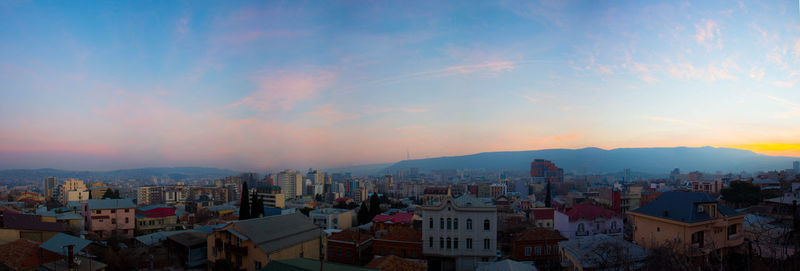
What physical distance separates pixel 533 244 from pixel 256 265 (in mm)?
13106

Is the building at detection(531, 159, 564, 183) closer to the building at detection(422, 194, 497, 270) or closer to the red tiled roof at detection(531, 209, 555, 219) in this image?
the red tiled roof at detection(531, 209, 555, 219)

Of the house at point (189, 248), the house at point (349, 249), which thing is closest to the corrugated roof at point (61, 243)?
the house at point (189, 248)

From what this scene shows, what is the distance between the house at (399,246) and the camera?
61.6 feet

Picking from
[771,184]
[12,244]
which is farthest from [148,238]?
[771,184]

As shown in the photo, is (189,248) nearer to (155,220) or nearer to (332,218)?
(332,218)

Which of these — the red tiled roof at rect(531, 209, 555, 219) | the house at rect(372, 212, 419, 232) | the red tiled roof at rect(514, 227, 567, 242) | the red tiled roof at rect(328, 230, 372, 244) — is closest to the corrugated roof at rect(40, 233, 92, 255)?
the red tiled roof at rect(328, 230, 372, 244)

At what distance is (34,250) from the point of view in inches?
529

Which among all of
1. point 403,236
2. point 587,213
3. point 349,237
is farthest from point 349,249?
point 587,213

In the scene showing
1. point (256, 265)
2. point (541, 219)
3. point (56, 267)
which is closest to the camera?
point (56, 267)

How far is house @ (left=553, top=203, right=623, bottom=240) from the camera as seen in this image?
75.7 feet

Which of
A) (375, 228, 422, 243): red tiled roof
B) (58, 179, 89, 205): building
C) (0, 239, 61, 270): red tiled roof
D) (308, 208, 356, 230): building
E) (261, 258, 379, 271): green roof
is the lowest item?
(58, 179, 89, 205): building

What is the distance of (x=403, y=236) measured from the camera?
19219 mm

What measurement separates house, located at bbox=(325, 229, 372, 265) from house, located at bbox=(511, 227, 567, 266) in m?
7.63

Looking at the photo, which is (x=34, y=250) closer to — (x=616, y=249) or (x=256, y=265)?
(x=256, y=265)
